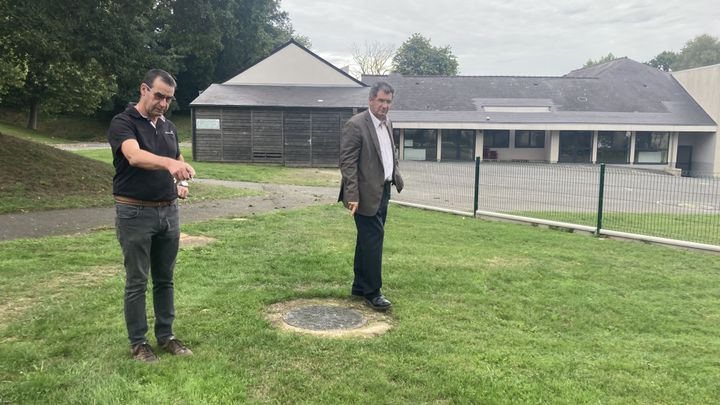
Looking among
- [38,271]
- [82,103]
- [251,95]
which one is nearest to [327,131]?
[251,95]

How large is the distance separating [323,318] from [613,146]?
38.7m

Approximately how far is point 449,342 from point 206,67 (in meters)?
49.8

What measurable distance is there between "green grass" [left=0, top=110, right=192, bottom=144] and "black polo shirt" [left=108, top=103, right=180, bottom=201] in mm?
41250

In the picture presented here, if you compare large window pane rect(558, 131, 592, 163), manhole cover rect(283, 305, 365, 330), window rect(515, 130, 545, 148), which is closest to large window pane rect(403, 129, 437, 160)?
window rect(515, 130, 545, 148)

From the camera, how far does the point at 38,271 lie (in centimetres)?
615

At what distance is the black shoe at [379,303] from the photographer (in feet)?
16.8

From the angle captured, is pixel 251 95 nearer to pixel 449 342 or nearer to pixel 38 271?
pixel 38 271

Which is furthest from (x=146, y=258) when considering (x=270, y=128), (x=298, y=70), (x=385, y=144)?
(x=298, y=70)

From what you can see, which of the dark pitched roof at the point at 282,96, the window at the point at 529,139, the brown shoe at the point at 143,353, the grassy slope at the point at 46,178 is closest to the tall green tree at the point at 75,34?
the grassy slope at the point at 46,178

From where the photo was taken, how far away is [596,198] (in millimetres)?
11781

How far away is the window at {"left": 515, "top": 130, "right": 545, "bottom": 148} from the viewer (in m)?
39.3

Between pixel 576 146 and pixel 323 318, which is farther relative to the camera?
pixel 576 146

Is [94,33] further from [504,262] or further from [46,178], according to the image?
[504,262]

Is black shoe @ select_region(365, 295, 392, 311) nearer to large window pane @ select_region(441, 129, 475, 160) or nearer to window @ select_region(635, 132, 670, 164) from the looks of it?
large window pane @ select_region(441, 129, 475, 160)
